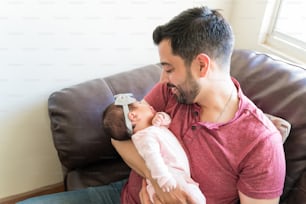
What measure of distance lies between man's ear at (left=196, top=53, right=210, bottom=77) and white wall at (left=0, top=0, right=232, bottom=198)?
64 centimetres

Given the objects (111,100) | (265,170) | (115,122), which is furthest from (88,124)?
(265,170)

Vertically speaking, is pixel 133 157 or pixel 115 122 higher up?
pixel 115 122

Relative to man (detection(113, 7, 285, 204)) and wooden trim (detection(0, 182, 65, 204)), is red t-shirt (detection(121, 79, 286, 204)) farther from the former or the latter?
wooden trim (detection(0, 182, 65, 204))

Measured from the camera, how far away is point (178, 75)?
1.08 metres

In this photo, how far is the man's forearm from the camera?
1180mm

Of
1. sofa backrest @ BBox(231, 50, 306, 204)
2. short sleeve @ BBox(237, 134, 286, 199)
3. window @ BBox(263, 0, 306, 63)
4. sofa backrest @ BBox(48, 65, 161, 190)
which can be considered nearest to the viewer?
short sleeve @ BBox(237, 134, 286, 199)

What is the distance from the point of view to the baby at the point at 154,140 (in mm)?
1052

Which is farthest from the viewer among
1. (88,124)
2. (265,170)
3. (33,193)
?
(33,193)

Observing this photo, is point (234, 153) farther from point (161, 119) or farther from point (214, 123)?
point (161, 119)

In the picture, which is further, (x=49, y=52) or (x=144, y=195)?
(x=49, y=52)

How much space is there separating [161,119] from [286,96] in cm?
44

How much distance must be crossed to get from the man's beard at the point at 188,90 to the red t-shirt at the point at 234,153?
76 millimetres

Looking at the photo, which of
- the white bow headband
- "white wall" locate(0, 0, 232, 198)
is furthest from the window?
the white bow headband

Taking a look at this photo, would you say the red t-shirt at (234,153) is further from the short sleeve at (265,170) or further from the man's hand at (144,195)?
the man's hand at (144,195)
